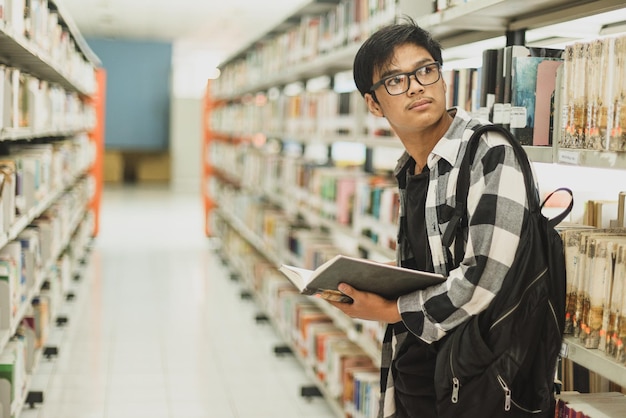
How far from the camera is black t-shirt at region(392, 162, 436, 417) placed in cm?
189

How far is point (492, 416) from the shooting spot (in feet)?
5.48

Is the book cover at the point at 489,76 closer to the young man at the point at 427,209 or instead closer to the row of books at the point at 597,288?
the young man at the point at 427,209

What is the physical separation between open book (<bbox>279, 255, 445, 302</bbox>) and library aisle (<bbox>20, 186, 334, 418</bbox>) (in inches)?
87.9

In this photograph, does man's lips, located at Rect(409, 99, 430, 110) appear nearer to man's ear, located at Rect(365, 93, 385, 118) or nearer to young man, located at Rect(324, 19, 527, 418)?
young man, located at Rect(324, 19, 527, 418)

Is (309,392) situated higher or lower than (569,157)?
lower

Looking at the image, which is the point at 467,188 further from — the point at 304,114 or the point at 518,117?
the point at 304,114

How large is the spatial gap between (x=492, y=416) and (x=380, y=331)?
151 cm

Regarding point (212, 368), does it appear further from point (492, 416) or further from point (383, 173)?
point (492, 416)

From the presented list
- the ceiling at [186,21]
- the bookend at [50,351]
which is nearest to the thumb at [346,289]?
the bookend at [50,351]

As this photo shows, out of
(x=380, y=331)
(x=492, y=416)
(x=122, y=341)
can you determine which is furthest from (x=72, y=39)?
(x=492, y=416)

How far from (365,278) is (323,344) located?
2.36 meters

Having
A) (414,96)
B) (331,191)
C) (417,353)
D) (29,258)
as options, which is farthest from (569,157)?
(29,258)

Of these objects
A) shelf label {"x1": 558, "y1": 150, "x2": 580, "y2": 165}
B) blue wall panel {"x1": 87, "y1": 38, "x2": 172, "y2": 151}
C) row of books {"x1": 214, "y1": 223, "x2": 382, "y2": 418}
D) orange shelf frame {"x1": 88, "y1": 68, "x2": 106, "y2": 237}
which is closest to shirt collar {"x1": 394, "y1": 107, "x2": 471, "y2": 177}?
shelf label {"x1": 558, "y1": 150, "x2": 580, "y2": 165}

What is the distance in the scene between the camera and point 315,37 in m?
4.90
